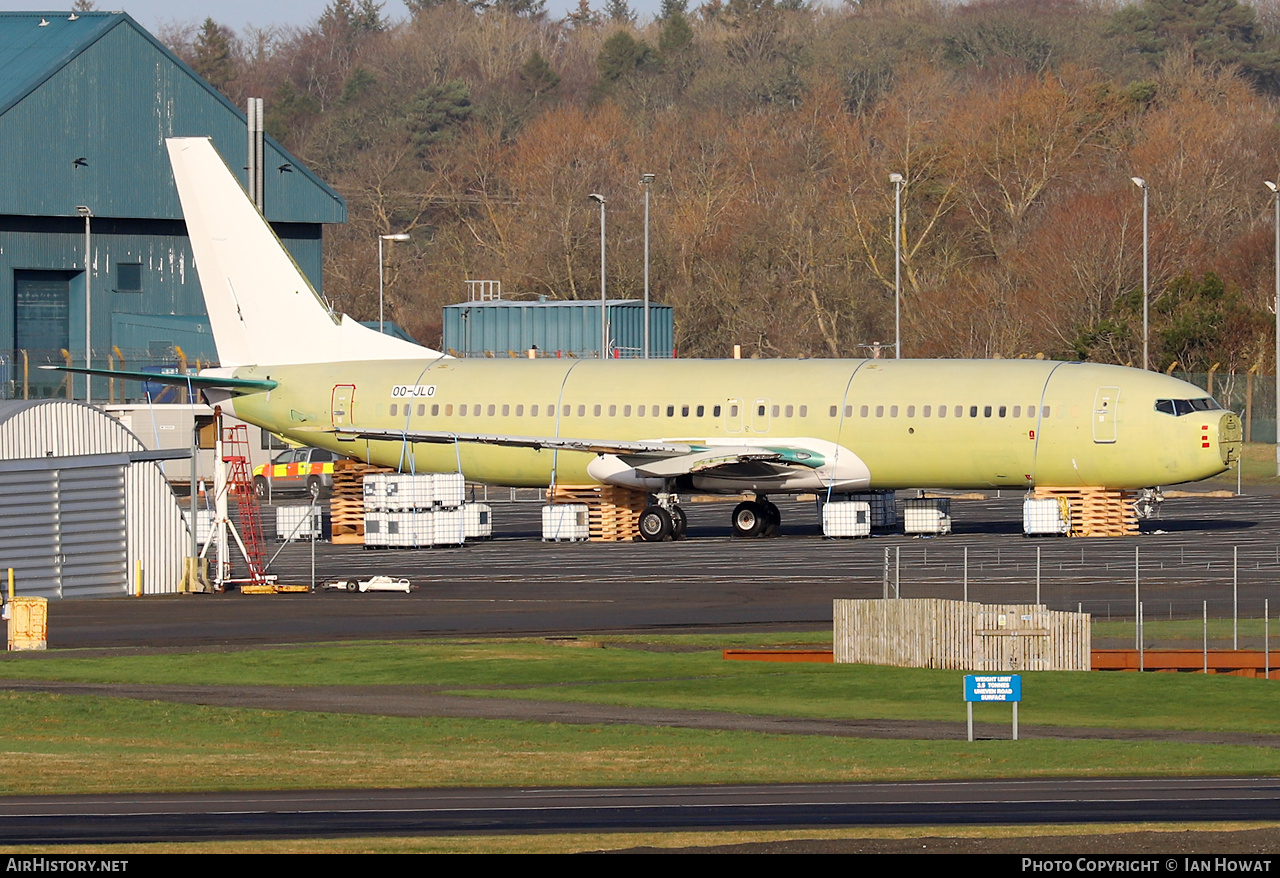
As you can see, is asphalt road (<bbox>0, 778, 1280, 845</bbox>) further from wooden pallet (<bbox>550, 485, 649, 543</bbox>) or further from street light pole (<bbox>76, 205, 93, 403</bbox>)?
street light pole (<bbox>76, 205, 93, 403</bbox>)

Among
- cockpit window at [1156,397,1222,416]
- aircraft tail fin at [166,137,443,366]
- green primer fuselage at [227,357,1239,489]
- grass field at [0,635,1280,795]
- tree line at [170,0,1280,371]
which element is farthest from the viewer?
tree line at [170,0,1280,371]

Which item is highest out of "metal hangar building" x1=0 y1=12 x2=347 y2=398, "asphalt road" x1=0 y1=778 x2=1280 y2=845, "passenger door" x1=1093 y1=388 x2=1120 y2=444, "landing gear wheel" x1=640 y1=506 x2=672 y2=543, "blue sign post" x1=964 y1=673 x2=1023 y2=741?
"metal hangar building" x1=0 y1=12 x2=347 y2=398

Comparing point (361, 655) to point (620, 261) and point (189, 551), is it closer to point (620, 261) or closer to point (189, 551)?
point (189, 551)

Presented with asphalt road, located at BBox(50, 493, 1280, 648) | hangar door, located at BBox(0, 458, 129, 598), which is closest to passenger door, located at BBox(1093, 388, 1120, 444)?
asphalt road, located at BBox(50, 493, 1280, 648)

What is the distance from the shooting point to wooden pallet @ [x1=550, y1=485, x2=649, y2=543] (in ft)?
191

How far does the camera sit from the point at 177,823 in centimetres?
1912

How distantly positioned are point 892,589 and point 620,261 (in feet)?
285

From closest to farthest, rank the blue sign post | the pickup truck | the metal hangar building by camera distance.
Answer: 1. the blue sign post
2. the pickup truck
3. the metal hangar building

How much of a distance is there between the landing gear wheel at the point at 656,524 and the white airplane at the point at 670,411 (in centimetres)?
5

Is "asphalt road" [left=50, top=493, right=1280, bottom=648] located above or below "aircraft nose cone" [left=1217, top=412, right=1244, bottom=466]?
below

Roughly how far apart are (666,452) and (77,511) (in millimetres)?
16882

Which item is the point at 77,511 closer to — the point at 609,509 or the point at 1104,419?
the point at 609,509

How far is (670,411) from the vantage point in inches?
2245

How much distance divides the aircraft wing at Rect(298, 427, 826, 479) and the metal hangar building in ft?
131
